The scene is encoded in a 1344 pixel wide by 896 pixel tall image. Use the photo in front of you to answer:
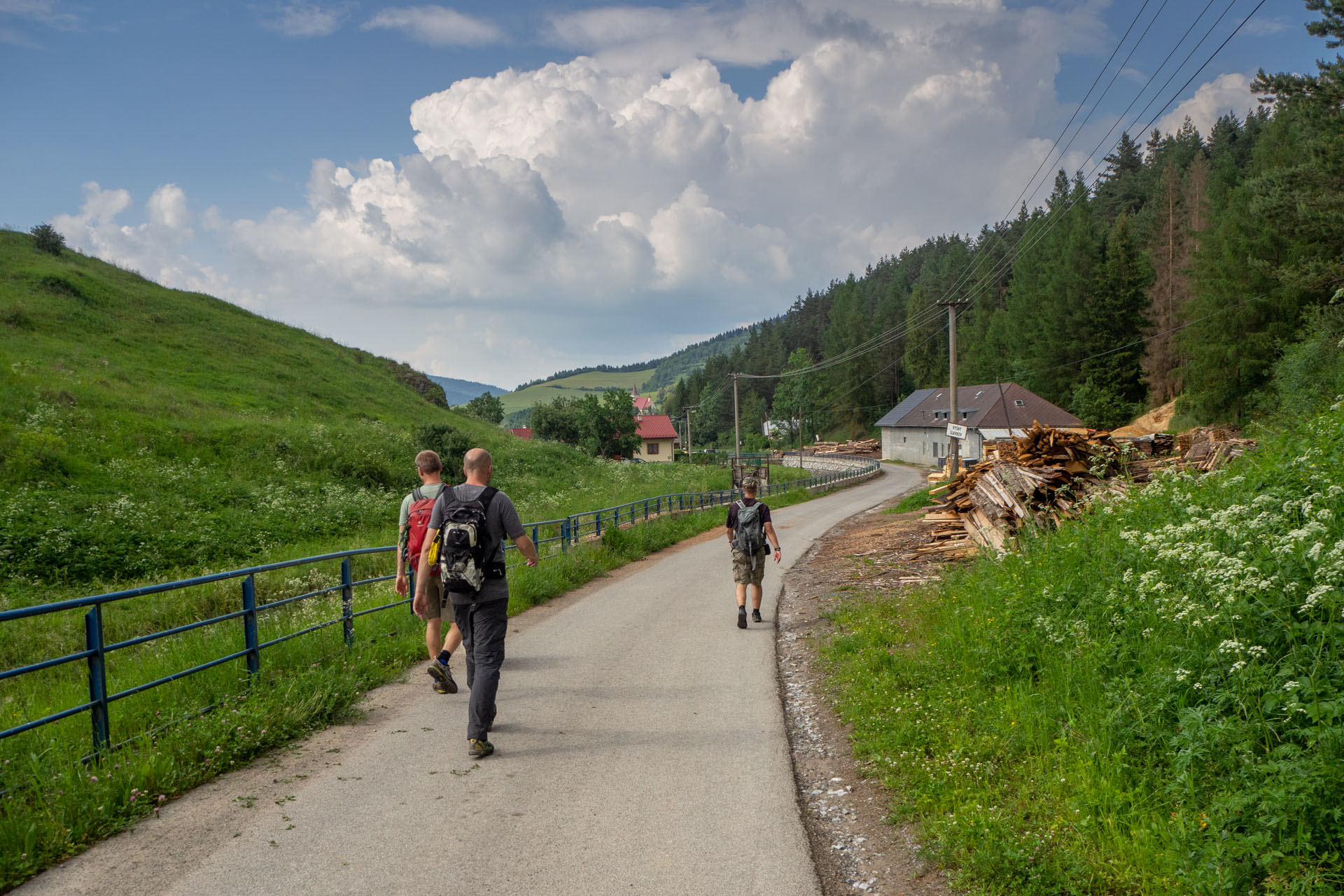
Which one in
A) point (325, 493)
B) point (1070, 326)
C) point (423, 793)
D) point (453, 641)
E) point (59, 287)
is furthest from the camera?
point (1070, 326)

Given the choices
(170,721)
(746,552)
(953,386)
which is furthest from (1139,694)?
(953,386)

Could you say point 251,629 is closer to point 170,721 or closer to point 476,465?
point 170,721

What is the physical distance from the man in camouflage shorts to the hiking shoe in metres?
4.27

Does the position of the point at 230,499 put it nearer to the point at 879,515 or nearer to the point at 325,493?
A: the point at 325,493

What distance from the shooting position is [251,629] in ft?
20.7

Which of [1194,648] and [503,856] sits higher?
[1194,648]

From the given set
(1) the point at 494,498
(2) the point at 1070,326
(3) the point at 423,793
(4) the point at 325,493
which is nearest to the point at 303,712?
(3) the point at 423,793

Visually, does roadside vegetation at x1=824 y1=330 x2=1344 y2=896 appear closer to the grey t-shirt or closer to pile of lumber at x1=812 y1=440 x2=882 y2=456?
the grey t-shirt

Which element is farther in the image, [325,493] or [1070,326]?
[1070,326]

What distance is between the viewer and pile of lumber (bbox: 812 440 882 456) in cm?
8662

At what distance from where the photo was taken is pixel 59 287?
4225cm

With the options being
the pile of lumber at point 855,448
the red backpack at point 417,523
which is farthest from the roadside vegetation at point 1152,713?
the pile of lumber at point 855,448

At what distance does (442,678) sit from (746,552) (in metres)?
4.59

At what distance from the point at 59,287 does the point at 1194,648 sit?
53.7m
